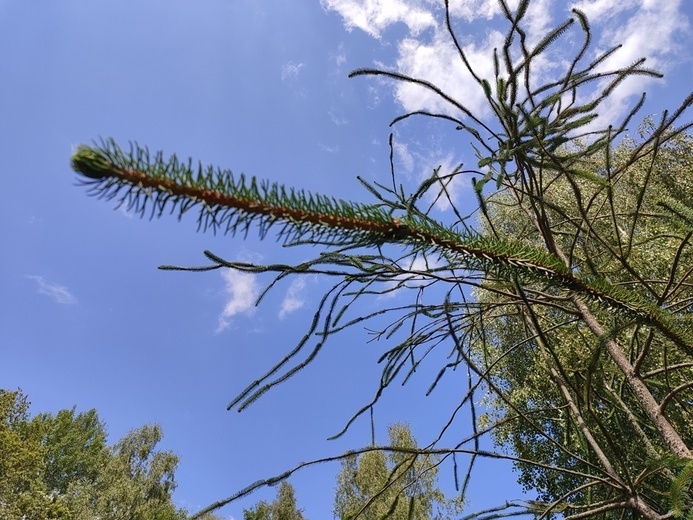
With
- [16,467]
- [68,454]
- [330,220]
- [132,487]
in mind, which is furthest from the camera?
[68,454]

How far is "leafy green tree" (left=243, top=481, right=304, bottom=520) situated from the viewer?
862 inches

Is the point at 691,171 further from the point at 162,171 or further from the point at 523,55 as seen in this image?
the point at 162,171

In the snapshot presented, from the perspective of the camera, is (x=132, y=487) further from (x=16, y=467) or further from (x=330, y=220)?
(x=330, y=220)

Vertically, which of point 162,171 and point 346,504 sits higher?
point 346,504

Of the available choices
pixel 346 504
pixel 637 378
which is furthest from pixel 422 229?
pixel 346 504

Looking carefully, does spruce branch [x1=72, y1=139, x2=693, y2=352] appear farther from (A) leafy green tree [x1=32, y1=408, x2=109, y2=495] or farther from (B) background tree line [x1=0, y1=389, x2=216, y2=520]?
(A) leafy green tree [x1=32, y1=408, x2=109, y2=495]

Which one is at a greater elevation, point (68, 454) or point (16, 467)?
point (68, 454)

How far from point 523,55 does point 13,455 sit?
1848 centimetres

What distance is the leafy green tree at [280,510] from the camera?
21.9 m

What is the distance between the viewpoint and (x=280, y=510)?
22.7 meters

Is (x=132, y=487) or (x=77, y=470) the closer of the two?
(x=132, y=487)

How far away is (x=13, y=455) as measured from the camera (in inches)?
531

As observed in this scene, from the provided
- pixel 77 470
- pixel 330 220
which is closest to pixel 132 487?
pixel 77 470

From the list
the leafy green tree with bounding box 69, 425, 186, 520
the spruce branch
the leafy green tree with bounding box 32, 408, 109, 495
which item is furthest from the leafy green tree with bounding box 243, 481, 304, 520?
the spruce branch
